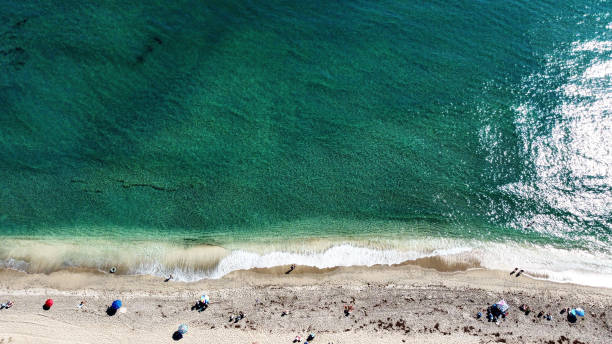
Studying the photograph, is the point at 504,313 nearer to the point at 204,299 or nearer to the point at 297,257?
the point at 297,257

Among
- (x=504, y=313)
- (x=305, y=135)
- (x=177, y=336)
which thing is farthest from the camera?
(x=305, y=135)

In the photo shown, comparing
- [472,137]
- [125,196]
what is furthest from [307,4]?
[125,196]

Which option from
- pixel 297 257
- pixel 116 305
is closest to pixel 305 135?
pixel 297 257

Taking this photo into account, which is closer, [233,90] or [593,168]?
[593,168]

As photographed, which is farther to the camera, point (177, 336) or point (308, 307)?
point (308, 307)

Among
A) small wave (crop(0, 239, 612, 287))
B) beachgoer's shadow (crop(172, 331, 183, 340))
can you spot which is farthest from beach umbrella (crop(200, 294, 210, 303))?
beachgoer's shadow (crop(172, 331, 183, 340))

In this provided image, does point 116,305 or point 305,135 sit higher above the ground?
point 305,135

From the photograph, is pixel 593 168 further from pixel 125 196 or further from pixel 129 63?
pixel 129 63
